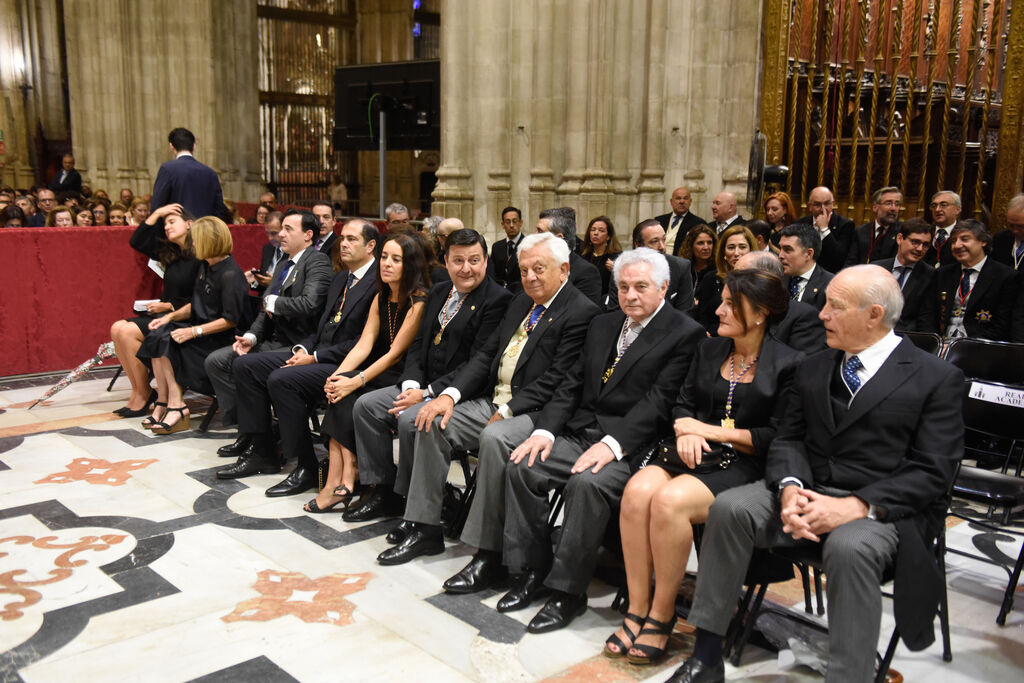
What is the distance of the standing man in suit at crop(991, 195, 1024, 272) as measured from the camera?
5.98 metres

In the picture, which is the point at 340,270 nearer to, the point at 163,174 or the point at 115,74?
the point at 163,174

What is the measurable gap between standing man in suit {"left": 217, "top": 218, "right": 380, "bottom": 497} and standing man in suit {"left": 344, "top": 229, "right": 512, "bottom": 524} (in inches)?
21.5

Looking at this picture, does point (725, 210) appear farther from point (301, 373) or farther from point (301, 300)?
point (301, 373)

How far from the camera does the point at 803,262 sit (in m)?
5.01

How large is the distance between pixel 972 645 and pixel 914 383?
1244mm

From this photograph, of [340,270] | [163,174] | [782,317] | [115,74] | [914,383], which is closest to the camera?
[914,383]

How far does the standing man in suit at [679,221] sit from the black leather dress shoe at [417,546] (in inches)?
170

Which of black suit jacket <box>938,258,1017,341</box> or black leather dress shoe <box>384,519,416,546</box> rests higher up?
black suit jacket <box>938,258,1017,341</box>

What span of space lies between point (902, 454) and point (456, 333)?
2417 millimetres

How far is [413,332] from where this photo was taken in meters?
5.09

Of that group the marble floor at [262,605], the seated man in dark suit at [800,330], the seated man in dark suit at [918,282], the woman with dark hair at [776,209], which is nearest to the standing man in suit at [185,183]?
the marble floor at [262,605]

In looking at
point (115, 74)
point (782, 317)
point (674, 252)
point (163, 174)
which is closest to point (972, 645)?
point (782, 317)

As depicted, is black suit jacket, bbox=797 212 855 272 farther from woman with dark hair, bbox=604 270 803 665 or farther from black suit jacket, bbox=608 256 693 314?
woman with dark hair, bbox=604 270 803 665

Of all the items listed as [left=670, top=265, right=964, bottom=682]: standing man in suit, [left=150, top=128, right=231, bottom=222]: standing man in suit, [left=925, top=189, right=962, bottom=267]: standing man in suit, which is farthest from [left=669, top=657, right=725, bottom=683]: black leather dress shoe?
[left=150, top=128, right=231, bottom=222]: standing man in suit
